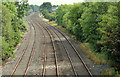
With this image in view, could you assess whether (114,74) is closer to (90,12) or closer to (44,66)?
(44,66)

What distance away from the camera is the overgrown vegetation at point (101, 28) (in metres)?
13.3

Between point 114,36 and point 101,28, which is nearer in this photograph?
point 114,36

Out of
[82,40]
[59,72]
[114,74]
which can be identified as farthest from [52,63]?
[82,40]

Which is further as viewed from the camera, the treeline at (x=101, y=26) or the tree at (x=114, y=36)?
the treeline at (x=101, y=26)

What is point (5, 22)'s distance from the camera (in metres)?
19.5

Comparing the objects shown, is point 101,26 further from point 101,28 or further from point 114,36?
point 114,36

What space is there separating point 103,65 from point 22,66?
871cm

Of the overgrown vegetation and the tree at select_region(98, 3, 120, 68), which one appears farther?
the overgrown vegetation

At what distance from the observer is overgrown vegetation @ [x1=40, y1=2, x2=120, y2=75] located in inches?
525

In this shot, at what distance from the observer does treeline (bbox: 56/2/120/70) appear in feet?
43.7

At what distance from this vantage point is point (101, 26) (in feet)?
60.0

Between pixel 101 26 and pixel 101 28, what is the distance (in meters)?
1.61

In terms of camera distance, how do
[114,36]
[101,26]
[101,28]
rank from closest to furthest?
[114,36]
[101,28]
[101,26]

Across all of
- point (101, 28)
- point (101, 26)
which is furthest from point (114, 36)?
point (101, 26)
